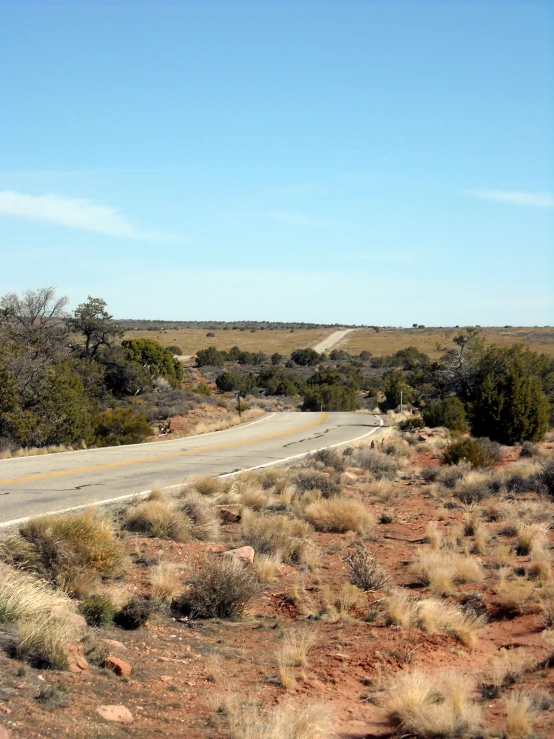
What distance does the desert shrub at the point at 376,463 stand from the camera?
21.1m

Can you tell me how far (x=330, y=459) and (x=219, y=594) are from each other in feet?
41.3

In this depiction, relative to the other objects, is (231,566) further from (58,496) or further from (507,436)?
(507,436)

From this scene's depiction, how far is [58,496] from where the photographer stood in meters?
13.8

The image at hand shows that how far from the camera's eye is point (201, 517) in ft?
41.1

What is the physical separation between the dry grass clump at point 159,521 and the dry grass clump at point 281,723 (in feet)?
18.2

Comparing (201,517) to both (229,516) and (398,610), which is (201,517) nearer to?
(229,516)

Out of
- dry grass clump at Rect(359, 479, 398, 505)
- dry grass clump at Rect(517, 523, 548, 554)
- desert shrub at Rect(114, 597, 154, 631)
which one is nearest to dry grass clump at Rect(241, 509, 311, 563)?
desert shrub at Rect(114, 597, 154, 631)

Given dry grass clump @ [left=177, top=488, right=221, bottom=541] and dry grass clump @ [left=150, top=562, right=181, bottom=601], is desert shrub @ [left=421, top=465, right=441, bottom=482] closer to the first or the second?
dry grass clump @ [left=177, top=488, right=221, bottom=541]

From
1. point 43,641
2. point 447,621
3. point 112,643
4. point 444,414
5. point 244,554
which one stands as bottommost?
point 444,414

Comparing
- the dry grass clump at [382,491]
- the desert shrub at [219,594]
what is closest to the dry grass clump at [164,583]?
the desert shrub at [219,594]

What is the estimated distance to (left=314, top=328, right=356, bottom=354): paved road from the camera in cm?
11524

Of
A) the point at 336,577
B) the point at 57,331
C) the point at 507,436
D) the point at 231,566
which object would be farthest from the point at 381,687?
the point at 57,331

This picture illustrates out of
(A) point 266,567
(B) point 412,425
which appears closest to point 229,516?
(A) point 266,567

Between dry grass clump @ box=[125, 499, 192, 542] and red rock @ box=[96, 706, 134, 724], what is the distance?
5.74 m
